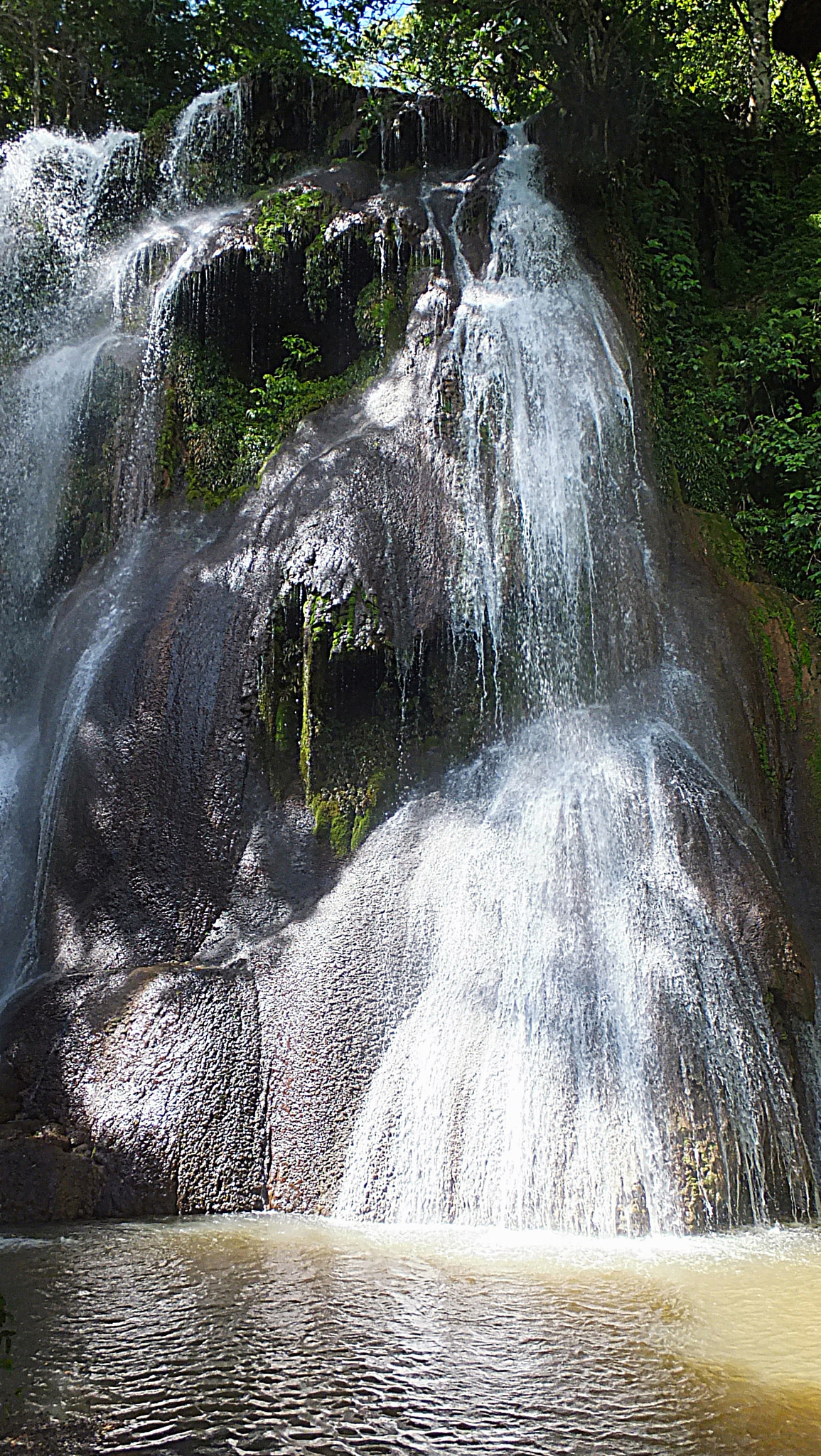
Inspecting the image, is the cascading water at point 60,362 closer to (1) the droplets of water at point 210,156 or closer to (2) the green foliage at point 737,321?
(1) the droplets of water at point 210,156

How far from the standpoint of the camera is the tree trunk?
14.2 meters

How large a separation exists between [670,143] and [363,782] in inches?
380

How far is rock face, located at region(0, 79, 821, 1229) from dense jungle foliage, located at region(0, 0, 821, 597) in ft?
3.37

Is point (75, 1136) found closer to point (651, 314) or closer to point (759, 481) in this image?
point (759, 481)

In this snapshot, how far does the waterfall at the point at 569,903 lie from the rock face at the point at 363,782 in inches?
1.4

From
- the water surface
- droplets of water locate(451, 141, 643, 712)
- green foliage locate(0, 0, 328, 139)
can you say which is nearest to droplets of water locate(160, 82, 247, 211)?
green foliage locate(0, 0, 328, 139)

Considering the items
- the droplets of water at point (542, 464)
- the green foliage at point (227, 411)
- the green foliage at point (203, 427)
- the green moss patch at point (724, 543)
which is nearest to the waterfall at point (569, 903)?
the droplets of water at point (542, 464)

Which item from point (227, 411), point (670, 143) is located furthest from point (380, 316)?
point (670, 143)

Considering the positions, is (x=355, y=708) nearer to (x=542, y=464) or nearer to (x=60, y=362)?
(x=542, y=464)

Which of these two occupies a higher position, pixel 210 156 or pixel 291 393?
pixel 210 156

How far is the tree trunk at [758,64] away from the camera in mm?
14242

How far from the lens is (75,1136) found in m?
6.54

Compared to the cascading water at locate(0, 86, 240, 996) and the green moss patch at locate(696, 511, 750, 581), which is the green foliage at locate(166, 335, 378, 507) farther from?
the green moss patch at locate(696, 511, 750, 581)

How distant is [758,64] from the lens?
14.6 m
